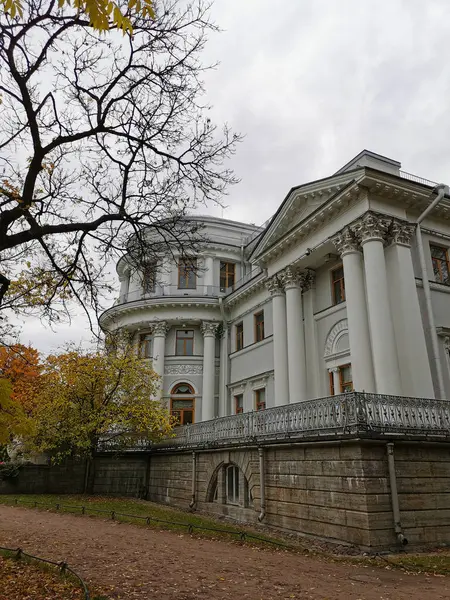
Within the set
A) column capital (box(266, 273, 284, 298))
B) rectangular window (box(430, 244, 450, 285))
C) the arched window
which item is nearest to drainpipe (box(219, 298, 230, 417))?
column capital (box(266, 273, 284, 298))

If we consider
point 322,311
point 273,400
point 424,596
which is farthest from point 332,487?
point 273,400

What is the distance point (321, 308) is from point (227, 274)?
40.1 ft

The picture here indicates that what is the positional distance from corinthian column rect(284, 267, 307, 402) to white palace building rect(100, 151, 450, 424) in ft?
0.15

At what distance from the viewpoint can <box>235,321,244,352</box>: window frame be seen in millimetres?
28875

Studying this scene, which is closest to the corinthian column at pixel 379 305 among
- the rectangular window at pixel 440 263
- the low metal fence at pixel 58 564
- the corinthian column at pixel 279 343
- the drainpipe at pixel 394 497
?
the rectangular window at pixel 440 263

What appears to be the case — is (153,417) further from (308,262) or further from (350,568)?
(350,568)

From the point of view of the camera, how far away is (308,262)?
21406 mm

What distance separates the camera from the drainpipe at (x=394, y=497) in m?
10.2

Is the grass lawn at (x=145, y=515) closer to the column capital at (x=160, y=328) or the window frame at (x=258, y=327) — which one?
the window frame at (x=258, y=327)

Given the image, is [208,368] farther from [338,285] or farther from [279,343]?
[338,285]

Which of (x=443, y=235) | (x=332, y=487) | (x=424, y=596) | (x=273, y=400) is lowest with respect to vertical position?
(x=424, y=596)

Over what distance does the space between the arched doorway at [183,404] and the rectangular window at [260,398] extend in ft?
17.0

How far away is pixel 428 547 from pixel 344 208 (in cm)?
1188

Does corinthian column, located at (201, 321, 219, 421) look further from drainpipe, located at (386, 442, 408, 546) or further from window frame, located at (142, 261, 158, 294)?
window frame, located at (142, 261, 158, 294)
